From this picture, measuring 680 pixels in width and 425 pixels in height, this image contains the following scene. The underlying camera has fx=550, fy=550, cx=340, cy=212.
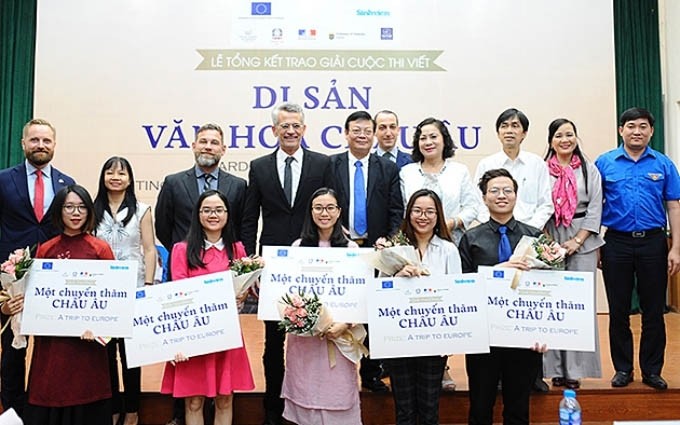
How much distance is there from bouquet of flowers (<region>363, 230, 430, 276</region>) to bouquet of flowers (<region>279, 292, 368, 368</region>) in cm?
29

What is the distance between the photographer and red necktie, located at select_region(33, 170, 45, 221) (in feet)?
9.02

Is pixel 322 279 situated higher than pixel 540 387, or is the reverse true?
pixel 322 279

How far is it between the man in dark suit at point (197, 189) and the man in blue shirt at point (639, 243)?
1.96 m

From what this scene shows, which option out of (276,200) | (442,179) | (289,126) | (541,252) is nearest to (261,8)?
(289,126)

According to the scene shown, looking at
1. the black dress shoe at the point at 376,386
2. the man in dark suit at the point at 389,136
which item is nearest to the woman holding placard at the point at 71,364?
the black dress shoe at the point at 376,386

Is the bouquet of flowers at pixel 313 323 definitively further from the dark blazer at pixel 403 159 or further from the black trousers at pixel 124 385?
the dark blazer at pixel 403 159

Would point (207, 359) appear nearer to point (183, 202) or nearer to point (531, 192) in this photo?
point (183, 202)

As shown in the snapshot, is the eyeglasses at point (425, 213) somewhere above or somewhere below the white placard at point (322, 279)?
above

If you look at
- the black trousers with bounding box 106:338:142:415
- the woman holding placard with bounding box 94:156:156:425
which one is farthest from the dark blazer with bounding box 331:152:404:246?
the black trousers with bounding box 106:338:142:415

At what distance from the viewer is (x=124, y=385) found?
8.95 ft

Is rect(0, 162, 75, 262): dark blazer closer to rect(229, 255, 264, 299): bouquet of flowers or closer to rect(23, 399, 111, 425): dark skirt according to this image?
rect(23, 399, 111, 425): dark skirt

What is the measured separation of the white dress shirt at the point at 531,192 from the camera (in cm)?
280

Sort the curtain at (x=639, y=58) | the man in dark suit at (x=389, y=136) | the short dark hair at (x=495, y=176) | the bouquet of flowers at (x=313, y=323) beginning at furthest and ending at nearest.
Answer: the curtain at (x=639, y=58)
the man in dark suit at (x=389, y=136)
the short dark hair at (x=495, y=176)
the bouquet of flowers at (x=313, y=323)

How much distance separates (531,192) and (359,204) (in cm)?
89
